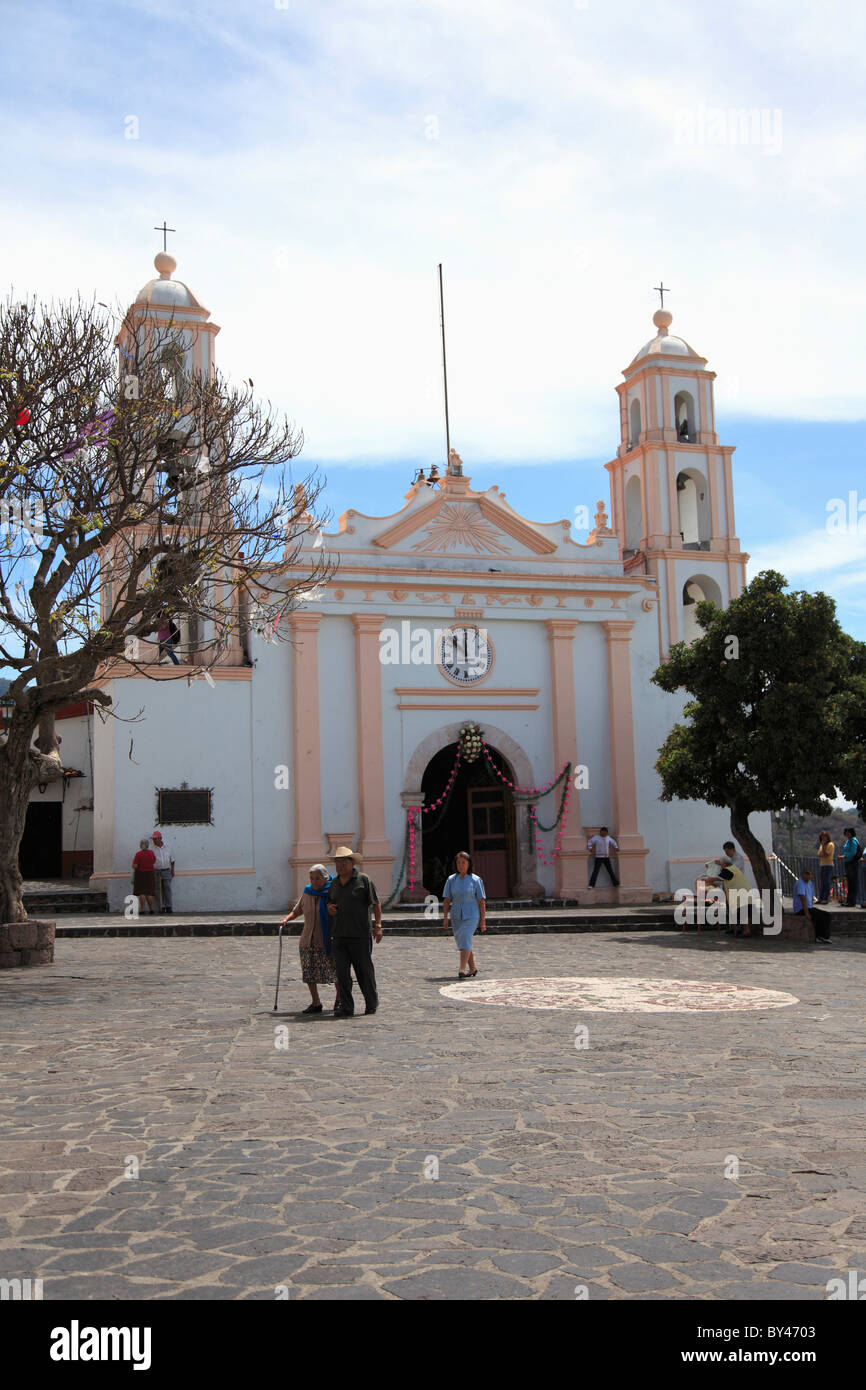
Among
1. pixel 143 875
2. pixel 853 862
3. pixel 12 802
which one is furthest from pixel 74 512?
pixel 853 862

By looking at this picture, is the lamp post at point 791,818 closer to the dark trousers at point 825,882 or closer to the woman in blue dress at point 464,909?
the dark trousers at point 825,882

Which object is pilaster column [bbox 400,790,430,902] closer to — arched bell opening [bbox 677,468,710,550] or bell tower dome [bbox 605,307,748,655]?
bell tower dome [bbox 605,307,748,655]

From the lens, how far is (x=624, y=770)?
2328cm

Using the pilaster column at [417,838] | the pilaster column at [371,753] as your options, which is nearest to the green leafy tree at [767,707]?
the pilaster column at [417,838]

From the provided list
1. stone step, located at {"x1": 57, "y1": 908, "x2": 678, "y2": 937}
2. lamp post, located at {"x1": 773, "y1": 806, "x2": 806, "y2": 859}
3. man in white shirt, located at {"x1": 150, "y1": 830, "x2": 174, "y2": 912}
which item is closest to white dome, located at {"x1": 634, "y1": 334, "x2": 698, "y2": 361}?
lamp post, located at {"x1": 773, "y1": 806, "x2": 806, "y2": 859}

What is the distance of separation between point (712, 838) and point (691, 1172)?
63.7ft

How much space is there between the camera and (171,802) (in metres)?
21.0

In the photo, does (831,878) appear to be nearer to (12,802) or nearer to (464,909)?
(464,909)

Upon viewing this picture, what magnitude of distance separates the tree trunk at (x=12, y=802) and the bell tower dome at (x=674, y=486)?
568 inches

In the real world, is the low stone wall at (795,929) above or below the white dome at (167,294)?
below

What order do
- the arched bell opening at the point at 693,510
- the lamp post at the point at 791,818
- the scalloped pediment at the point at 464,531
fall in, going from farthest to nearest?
the arched bell opening at the point at 693,510 < the scalloped pediment at the point at 464,531 < the lamp post at the point at 791,818

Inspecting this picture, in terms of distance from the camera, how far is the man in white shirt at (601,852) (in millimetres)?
22547
